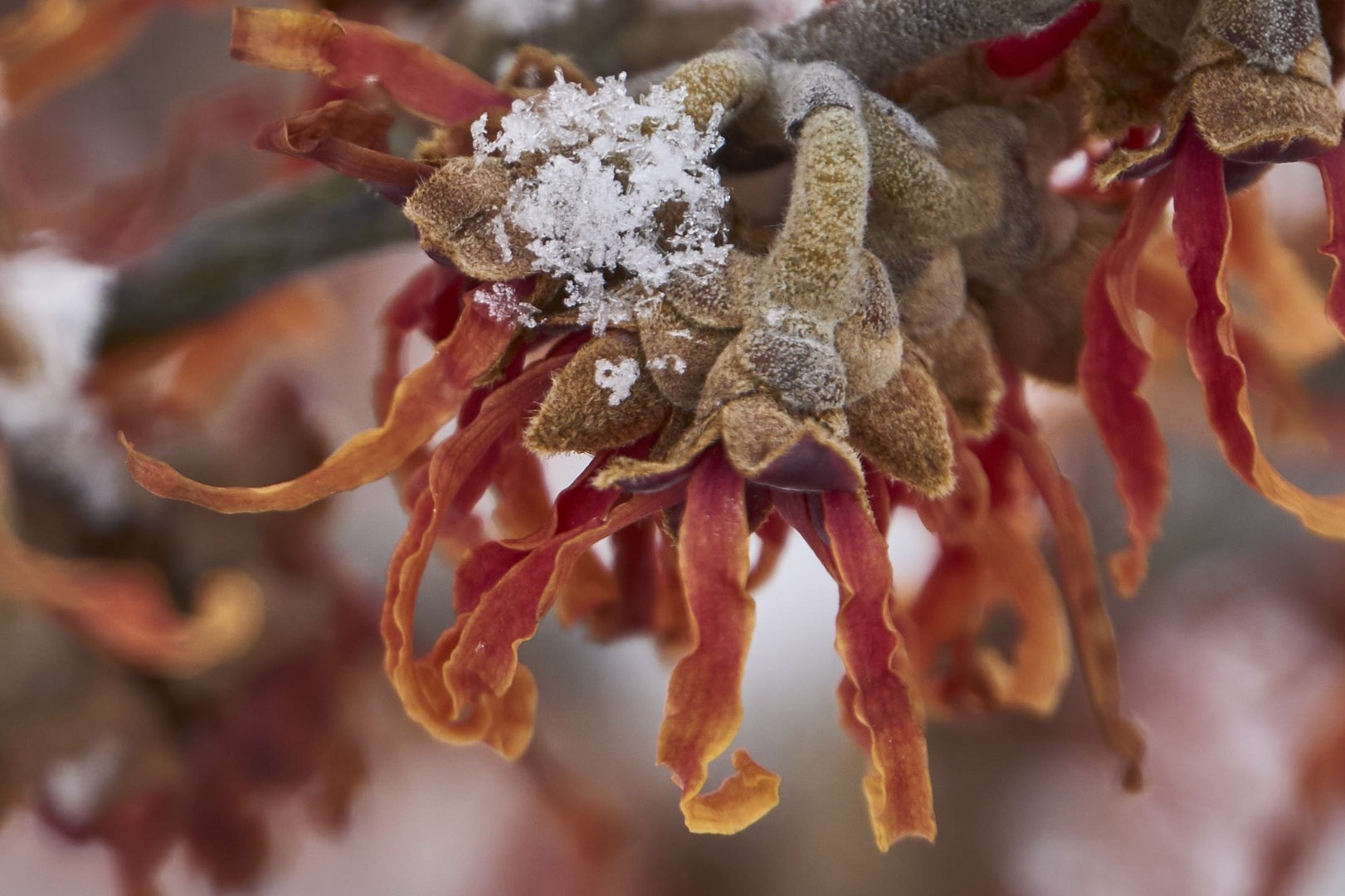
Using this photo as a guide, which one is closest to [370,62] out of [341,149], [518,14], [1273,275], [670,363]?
[341,149]

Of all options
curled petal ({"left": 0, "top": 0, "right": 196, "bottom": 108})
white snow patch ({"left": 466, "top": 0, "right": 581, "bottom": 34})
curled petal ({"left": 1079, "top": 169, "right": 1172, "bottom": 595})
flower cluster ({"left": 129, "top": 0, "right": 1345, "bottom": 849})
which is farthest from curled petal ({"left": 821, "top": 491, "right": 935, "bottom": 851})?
curled petal ({"left": 0, "top": 0, "right": 196, "bottom": 108})

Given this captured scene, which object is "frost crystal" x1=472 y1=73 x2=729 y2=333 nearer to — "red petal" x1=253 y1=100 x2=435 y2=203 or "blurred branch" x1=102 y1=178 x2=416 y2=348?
"red petal" x1=253 y1=100 x2=435 y2=203

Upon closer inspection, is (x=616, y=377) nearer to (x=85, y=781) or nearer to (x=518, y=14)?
(x=518, y=14)

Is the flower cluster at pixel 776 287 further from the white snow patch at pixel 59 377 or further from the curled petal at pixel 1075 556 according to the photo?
the white snow patch at pixel 59 377

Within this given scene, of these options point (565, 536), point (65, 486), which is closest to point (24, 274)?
point (65, 486)

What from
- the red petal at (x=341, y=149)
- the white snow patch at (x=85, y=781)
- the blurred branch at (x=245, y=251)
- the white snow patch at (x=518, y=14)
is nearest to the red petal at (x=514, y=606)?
the red petal at (x=341, y=149)

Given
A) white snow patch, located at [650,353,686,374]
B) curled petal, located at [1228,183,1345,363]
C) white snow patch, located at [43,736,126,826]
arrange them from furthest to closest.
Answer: white snow patch, located at [43,736,126,826] < curled petal, located at [1228,183,1345,363] < white snow patch, located at [650,353,686,374]

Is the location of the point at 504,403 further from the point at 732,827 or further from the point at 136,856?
the point at 136,856
